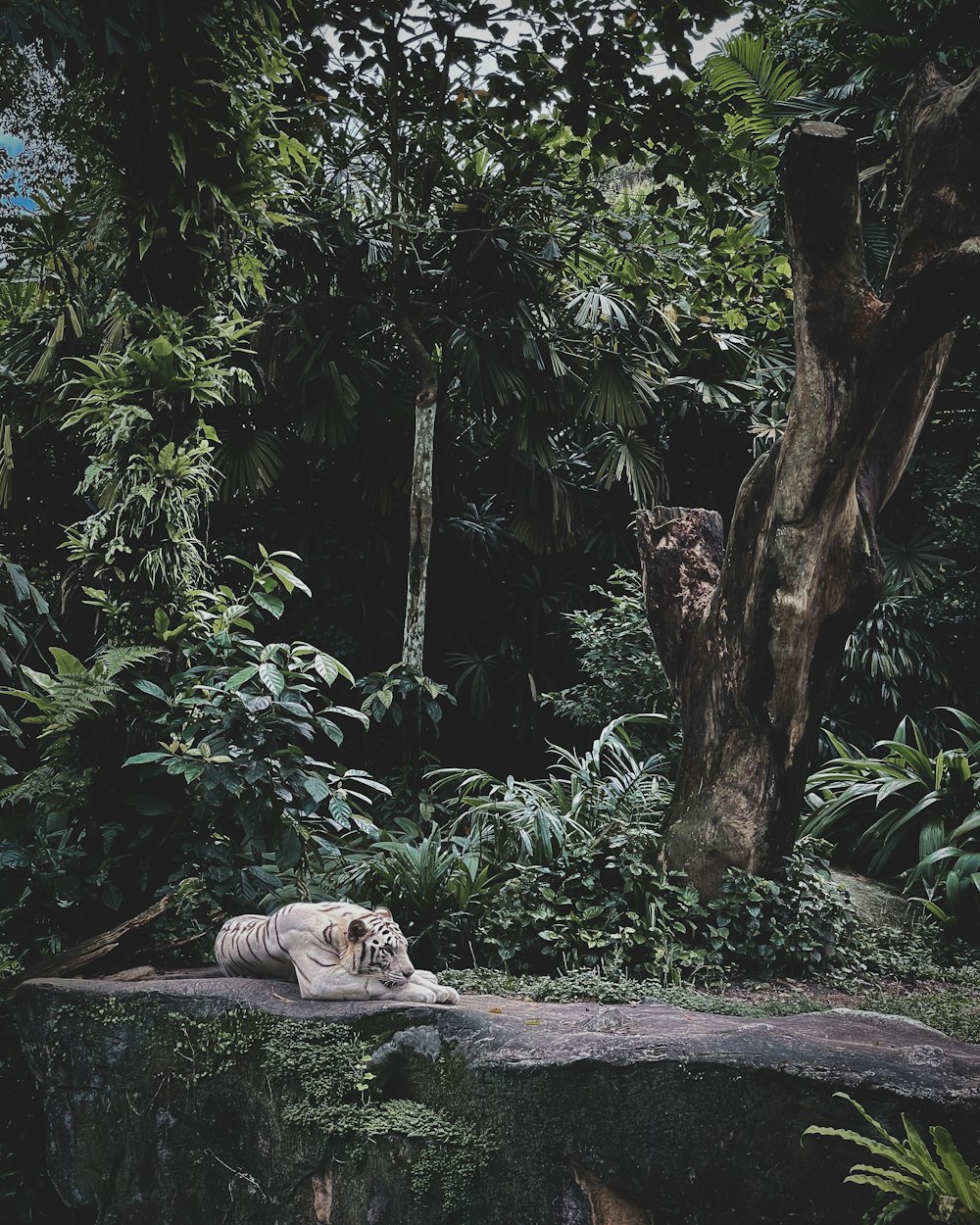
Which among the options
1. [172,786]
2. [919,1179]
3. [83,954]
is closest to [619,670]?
[172,786]

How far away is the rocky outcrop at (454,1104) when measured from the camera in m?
2.88

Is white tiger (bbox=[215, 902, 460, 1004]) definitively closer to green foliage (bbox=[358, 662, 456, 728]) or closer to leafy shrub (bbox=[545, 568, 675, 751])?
green foliage (bbox=[358, 662, 456, 728])

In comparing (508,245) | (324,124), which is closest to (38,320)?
(324,124)

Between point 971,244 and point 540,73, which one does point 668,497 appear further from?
point 971,244

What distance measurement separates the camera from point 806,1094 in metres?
2.88

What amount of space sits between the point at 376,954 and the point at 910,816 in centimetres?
383

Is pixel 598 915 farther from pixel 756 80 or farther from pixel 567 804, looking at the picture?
pixel 756 80

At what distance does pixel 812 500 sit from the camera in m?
4.92

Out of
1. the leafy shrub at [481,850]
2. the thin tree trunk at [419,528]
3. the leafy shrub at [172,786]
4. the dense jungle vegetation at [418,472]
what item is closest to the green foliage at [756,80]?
the dense jungle vegetation at [418,472]

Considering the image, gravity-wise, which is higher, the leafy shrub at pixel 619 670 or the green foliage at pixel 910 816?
the leafy shrub at pixel 619 670

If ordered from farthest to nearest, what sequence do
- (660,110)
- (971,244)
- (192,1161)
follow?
(660,110)
(971,244)
(192,1161)

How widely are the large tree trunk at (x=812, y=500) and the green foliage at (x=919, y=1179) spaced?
7.95ft

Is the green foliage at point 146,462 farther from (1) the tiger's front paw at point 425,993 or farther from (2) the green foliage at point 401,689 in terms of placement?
(2) the green foliage at point 401,689

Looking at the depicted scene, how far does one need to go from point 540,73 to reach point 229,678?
3.59 m
